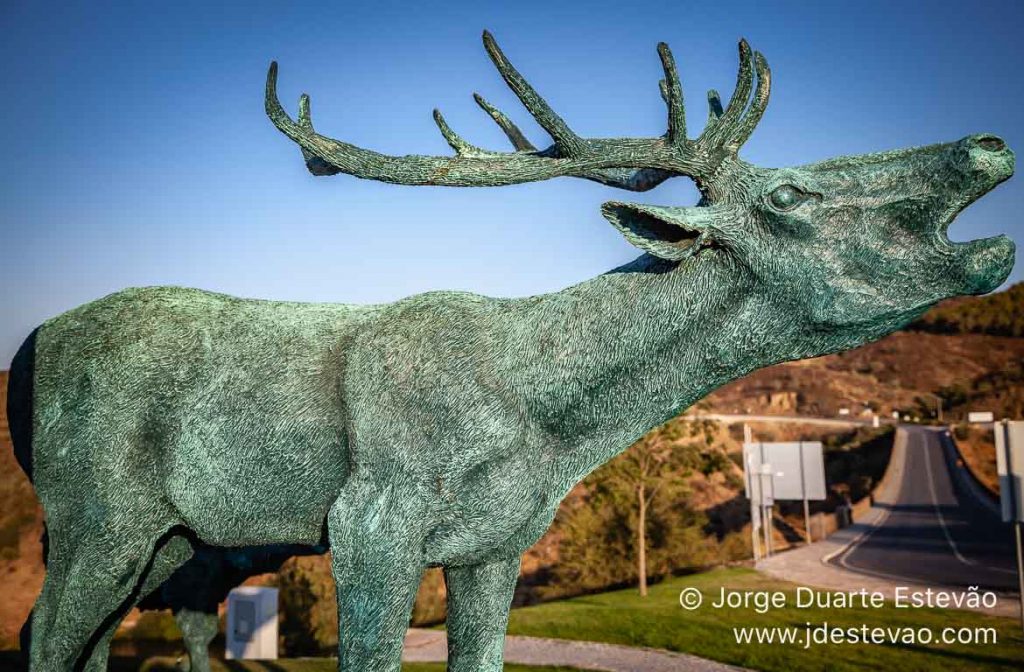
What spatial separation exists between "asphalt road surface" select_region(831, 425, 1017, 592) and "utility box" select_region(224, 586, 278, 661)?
473 inches

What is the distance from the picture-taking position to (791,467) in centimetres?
1975

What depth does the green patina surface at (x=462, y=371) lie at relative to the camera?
2936 mm

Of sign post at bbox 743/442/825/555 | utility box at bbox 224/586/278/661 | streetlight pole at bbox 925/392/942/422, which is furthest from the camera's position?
streetlight pole at bbox 925/392/942/422

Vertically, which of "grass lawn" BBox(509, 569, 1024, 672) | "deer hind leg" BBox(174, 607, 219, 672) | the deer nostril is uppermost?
the deer nostril

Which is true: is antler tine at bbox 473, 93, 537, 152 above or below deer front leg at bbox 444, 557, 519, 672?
above

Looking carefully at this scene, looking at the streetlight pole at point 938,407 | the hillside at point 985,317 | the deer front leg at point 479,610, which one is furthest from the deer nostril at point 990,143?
the hillside at point 985,317

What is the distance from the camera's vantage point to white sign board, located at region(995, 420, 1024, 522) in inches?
424

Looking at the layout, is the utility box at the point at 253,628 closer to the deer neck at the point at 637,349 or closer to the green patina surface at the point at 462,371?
the green patina surface at the point at 462,371

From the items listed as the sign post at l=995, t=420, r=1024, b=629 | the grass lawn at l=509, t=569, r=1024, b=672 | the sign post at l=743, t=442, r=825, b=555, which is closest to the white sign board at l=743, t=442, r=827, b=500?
the sign post at l=743, t=442, r=825, b=555

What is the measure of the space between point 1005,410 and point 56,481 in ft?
137

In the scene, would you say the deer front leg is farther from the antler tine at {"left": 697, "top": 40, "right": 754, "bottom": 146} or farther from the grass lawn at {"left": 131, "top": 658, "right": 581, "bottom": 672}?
the grass lawn at {"left": 131, "top": 658, "right": 581, "bottom": 672}

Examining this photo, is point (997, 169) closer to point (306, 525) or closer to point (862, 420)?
point (306, 525)

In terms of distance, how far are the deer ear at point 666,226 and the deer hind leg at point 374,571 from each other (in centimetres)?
121

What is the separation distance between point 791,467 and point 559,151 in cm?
1782
